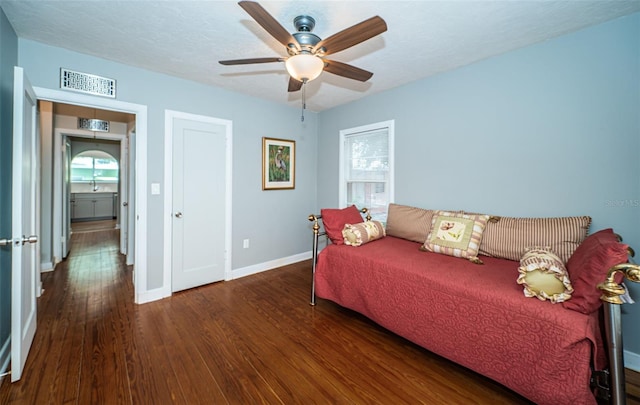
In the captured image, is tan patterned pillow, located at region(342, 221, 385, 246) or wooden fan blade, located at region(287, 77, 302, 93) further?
tan patterned pillow, located at region(342, 221, 385, 246)

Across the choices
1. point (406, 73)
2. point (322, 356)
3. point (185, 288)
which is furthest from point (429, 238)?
point (185, 288)

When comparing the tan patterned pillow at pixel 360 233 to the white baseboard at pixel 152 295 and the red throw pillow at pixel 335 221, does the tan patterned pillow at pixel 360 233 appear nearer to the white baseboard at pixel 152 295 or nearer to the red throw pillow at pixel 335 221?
the red throw pillow at pixel 335 221

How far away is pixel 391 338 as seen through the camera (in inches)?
90.2

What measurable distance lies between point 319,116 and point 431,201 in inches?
95.6

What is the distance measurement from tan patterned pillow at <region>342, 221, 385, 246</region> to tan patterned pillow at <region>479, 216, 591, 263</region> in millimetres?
994

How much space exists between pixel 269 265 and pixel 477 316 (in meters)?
2.95

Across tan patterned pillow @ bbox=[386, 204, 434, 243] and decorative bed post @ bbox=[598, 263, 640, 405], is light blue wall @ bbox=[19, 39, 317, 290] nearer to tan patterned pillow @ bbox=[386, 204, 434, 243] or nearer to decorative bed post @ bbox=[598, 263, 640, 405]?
tan patterned pillow @ bbox=[386, 204, 434, 243]

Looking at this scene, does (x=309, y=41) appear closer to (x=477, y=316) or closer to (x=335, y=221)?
(x=335, y=221)

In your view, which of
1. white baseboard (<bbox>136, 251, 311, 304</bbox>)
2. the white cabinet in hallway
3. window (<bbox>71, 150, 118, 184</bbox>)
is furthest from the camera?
window (<bbox>71, 150, 118, 184</bbox>)

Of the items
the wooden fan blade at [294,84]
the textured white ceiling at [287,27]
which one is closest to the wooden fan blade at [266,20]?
the textured white ceiling at [287,27]

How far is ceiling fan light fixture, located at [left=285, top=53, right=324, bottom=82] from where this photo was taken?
67.6 inches

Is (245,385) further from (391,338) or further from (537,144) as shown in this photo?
(537,144)

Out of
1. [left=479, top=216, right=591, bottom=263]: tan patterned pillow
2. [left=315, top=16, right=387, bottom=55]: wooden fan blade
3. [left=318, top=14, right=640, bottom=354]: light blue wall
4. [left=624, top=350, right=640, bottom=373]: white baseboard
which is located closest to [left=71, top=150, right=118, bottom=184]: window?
[left=315, top=16, right=387, bottom=55]: wooden fan blade

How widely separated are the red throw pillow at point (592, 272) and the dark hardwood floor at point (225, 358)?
0.73 metres
